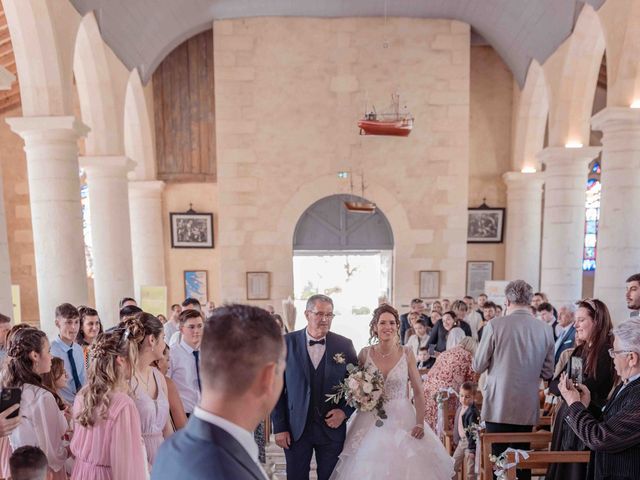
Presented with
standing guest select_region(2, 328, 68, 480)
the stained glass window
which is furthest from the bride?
the stained glass window

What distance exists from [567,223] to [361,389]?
6.39 meters

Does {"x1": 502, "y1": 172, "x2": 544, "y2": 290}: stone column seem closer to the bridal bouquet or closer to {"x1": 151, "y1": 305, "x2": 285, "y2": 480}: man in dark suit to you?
the bridal bouquet

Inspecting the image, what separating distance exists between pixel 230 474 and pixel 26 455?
55.2 inches

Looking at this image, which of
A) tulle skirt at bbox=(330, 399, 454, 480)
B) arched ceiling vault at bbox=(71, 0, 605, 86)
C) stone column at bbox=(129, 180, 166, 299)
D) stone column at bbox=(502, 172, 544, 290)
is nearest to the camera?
tulle skirt at bbox=(330, 399, 454, 480)

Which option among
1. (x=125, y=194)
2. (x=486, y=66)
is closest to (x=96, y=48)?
(x=125, y=194)

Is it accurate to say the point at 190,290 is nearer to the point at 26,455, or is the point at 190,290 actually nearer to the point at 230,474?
the point at 26,455

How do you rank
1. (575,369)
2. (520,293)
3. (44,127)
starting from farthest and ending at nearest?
(44,127) → (520,293) → (575,369)

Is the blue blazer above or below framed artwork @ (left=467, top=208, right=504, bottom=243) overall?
below

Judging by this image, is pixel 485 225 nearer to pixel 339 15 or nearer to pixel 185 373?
pixel 339 15

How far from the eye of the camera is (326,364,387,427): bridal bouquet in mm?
3084

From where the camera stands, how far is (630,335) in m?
2.20

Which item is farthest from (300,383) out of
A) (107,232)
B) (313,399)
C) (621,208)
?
(107,232)

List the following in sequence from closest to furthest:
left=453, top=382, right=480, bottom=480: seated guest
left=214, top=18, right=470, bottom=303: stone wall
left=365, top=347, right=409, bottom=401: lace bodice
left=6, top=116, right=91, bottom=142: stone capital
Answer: left=365, top=347, right=409, bottom=401: lace bodice → left=453, top=382, right=480, bottom=480: seated guest → left=6, top=116, right=91, bottom=142: stone capital → left=214, top=18, right=470, bottom=303: stone wall

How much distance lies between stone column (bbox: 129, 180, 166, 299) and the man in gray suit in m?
9.46
